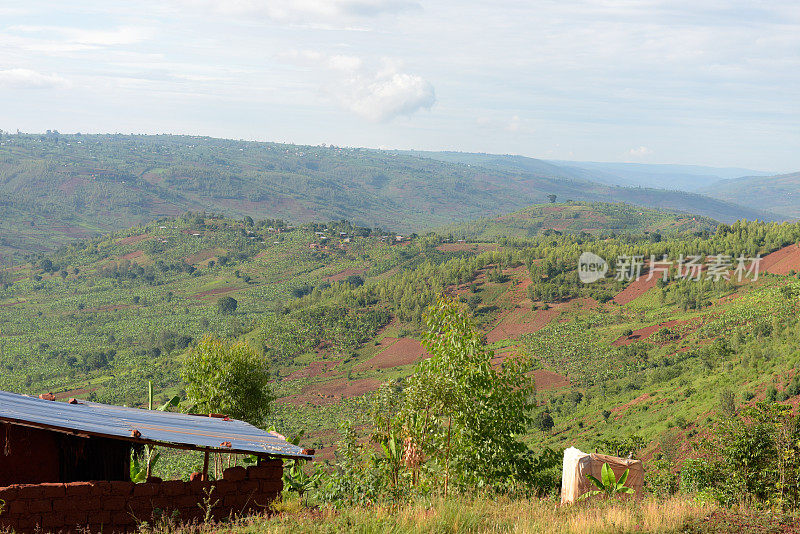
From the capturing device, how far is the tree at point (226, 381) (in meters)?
22.4

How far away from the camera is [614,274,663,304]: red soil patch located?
232 ft

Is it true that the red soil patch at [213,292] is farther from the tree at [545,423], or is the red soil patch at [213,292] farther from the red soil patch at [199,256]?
the tree at [545,423]

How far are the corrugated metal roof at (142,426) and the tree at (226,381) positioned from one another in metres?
9.94

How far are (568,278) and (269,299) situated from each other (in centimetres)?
5287

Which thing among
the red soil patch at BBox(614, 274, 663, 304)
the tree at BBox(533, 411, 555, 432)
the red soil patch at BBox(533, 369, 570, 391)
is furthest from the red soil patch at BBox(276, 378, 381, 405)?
the red soil patch at BBox(614, 274, 663, 304)

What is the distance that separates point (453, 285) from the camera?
8969cm

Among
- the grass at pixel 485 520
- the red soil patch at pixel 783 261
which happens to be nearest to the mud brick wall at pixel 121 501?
the grass at pixel 485 520

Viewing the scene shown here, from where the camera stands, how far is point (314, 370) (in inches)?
2869

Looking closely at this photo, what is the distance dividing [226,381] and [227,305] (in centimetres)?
8594

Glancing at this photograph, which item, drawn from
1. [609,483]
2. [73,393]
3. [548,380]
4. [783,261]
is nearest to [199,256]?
[73,393]

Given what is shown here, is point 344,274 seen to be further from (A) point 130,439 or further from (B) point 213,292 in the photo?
(A) point 130,439

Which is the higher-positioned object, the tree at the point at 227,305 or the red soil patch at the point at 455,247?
the red soil patch at the point at 455,247

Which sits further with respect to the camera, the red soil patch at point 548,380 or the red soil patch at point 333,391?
the red soil patch at point 333,391

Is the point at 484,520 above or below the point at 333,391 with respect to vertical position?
above
